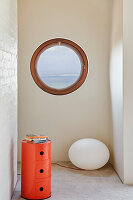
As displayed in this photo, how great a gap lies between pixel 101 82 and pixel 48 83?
81 centimetres

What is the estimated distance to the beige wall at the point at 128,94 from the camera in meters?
4.05

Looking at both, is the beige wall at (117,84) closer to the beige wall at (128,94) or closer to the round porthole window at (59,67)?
the beige wall at (128,94)

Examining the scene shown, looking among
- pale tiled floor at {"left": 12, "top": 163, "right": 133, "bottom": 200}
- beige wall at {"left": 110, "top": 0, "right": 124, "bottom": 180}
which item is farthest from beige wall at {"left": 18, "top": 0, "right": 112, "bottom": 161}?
pale tiled floor at {"left": 12, "top": 163, "right": 133, "bottom": 200}

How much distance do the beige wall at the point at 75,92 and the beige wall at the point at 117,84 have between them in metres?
0.29

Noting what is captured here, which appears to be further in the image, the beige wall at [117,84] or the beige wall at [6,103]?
the beige wall at [117,84]

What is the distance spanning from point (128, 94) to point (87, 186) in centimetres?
123

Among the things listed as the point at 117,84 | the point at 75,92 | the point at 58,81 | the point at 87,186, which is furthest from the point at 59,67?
the point at 87,186

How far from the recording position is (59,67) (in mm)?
5027

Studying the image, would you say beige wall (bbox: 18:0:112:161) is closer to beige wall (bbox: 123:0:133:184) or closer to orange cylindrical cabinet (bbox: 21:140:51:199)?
beige wall (bbox: 123:0:133:184)

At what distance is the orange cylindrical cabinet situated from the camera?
360 centimetres

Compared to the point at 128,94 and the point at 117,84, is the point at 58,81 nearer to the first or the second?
the point at 117,84

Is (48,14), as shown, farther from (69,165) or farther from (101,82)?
(69,165)

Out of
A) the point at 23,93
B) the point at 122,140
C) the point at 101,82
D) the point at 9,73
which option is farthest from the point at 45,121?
the point at 9,73

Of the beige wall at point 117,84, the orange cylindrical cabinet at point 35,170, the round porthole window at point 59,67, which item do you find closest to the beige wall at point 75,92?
the round porthole window at point 59,67
